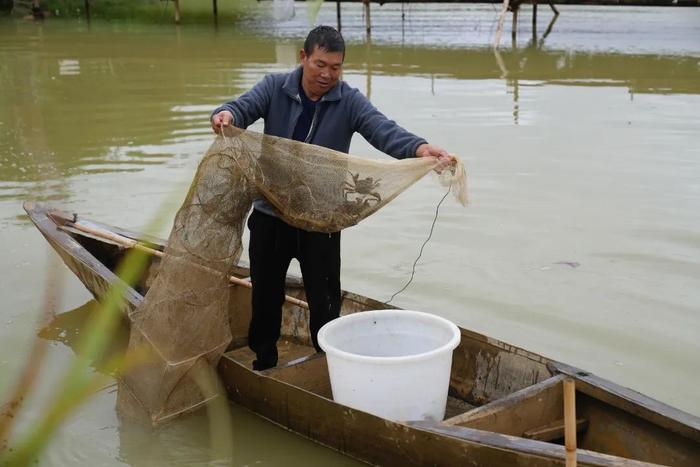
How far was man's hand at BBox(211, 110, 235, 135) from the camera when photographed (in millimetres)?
3689

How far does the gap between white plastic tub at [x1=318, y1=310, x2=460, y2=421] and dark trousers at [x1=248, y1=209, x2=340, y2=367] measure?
279mm

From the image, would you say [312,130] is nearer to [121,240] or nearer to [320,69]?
[320,69]

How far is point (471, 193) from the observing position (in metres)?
7.59

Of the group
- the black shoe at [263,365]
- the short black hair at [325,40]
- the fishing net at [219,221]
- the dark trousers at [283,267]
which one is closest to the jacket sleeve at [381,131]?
the fishing net at [219,221]

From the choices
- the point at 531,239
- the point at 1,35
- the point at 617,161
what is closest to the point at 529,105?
the point at 617,161

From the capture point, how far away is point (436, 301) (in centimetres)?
561

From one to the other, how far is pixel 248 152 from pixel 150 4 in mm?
25023

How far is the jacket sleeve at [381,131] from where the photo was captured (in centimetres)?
370

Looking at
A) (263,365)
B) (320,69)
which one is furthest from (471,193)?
(320,69)

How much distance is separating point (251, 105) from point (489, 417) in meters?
1.70

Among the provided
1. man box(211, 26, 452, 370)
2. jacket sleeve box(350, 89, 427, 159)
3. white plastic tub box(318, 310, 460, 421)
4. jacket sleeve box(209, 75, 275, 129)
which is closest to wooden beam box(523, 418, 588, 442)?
white plastic tub box(318, 310, 460, 421)

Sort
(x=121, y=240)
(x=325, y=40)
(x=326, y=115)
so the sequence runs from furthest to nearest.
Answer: (x=121, y=240) < (x=326, y=115) < (x=325, y=40)

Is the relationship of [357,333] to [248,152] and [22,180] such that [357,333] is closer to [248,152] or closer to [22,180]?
[248,152]

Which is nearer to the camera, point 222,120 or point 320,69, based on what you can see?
point 320,69
